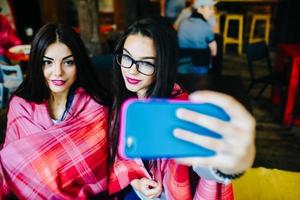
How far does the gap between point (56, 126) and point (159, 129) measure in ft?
2.48

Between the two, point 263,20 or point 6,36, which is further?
point 263,20

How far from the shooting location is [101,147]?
1211 millimetres

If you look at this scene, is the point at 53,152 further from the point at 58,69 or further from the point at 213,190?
the point at 213,190

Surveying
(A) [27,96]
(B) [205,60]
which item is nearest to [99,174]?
(A) [27,96]

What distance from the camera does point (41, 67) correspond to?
1138 mm

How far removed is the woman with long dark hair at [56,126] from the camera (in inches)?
44.5

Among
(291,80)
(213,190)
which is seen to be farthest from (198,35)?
(213,190)

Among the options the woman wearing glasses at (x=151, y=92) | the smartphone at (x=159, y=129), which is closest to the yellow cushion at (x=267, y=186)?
the woman wearing glasses at (x=151, y=92)

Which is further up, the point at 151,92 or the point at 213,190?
the point at 151,92

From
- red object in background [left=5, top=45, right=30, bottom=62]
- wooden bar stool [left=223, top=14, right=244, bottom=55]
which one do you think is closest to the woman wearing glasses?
red object in background [left=5, top=45, right=30, bottom=62]

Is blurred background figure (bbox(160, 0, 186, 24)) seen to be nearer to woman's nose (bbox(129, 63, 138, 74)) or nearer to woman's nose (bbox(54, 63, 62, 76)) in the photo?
woman's nose (bbox(54, 63, 62, 76))

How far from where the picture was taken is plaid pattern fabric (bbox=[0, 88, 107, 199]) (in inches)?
45.9

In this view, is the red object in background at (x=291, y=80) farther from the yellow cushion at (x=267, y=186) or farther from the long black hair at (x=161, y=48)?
the long black hair at (x=161, y=48)

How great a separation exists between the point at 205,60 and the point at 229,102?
2546mm
